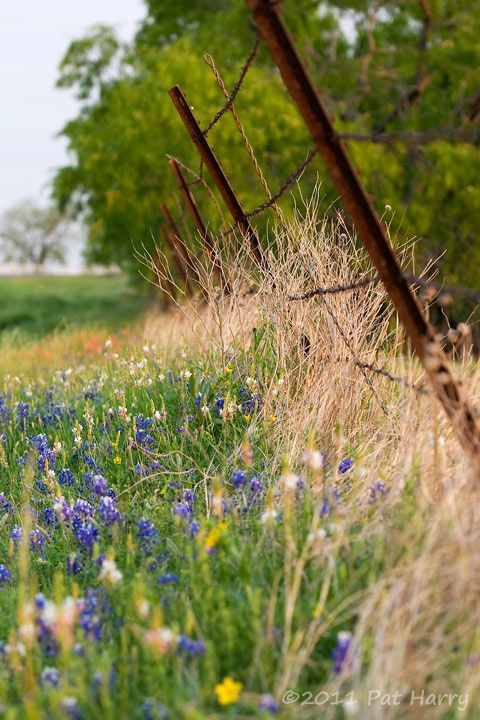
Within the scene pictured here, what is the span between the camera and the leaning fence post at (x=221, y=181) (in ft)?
16.5

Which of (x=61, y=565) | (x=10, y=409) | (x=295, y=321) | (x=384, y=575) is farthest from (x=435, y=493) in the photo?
(x=10, y=409)

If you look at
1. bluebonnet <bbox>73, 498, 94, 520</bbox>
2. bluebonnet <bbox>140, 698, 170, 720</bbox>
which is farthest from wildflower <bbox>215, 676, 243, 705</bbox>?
bluebonnet <bbox>73, 498, 94, 520</bbox>

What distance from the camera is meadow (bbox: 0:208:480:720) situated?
2377mm

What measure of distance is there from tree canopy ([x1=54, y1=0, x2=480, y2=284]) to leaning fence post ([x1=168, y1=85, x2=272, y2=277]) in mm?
9757

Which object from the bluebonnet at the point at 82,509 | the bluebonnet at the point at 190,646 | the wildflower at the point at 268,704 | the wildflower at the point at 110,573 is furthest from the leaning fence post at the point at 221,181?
the wildflower at the point at 268,704

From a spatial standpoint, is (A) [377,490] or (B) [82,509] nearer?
(A) [377,490]

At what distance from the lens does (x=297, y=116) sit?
17.1 metres

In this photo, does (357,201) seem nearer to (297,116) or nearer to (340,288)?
(340,288)

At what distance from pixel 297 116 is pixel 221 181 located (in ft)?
41.9

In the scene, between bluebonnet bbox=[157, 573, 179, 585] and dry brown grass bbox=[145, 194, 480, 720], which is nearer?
dry brown grass bbox=[145, 194, 480, 720]

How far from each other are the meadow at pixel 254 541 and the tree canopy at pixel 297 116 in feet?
34.2

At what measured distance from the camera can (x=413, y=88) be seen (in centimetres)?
1902

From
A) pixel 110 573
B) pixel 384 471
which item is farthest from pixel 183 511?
pixel 384 471

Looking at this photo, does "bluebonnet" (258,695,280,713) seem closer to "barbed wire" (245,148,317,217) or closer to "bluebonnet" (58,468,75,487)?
"bluebonnet" (58,468,75,487)
